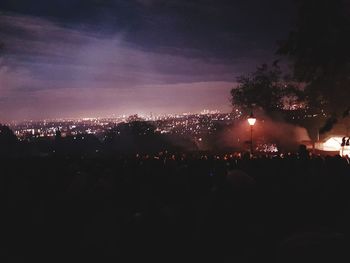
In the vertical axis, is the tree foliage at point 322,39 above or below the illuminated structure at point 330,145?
above

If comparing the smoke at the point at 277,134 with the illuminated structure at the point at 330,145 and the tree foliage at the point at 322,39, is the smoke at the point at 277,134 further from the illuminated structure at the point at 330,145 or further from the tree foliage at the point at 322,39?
the tree foliage at the point at 322,39

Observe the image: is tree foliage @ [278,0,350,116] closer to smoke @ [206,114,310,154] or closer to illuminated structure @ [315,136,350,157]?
illuminated structure @ [315,136,350,157]

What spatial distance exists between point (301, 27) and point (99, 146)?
66551 mm

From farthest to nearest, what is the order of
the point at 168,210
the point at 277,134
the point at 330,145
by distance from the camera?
the point at 277,134
the point at 330,145
the point at 168,210

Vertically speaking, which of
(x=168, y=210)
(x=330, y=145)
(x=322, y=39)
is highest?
(x=322, y=39)

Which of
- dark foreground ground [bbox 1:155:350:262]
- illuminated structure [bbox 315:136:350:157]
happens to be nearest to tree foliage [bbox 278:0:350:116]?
dark foreground ground [bbox 1:155:350:262]

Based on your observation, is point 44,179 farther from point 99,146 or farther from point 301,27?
point 99,146

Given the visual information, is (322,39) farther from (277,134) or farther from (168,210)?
(277,134)

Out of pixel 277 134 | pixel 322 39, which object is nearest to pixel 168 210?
pixel 322 39

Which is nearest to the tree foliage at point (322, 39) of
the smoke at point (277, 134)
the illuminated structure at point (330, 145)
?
the illuminated structure at point (330, 145)

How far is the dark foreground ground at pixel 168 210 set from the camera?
23.9 feet

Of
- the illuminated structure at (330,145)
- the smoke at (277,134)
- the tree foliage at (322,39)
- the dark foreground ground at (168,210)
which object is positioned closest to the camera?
the tree foliage at (322,39)

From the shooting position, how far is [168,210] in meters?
7.58

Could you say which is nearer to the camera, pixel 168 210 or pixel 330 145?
pixel 168 210
